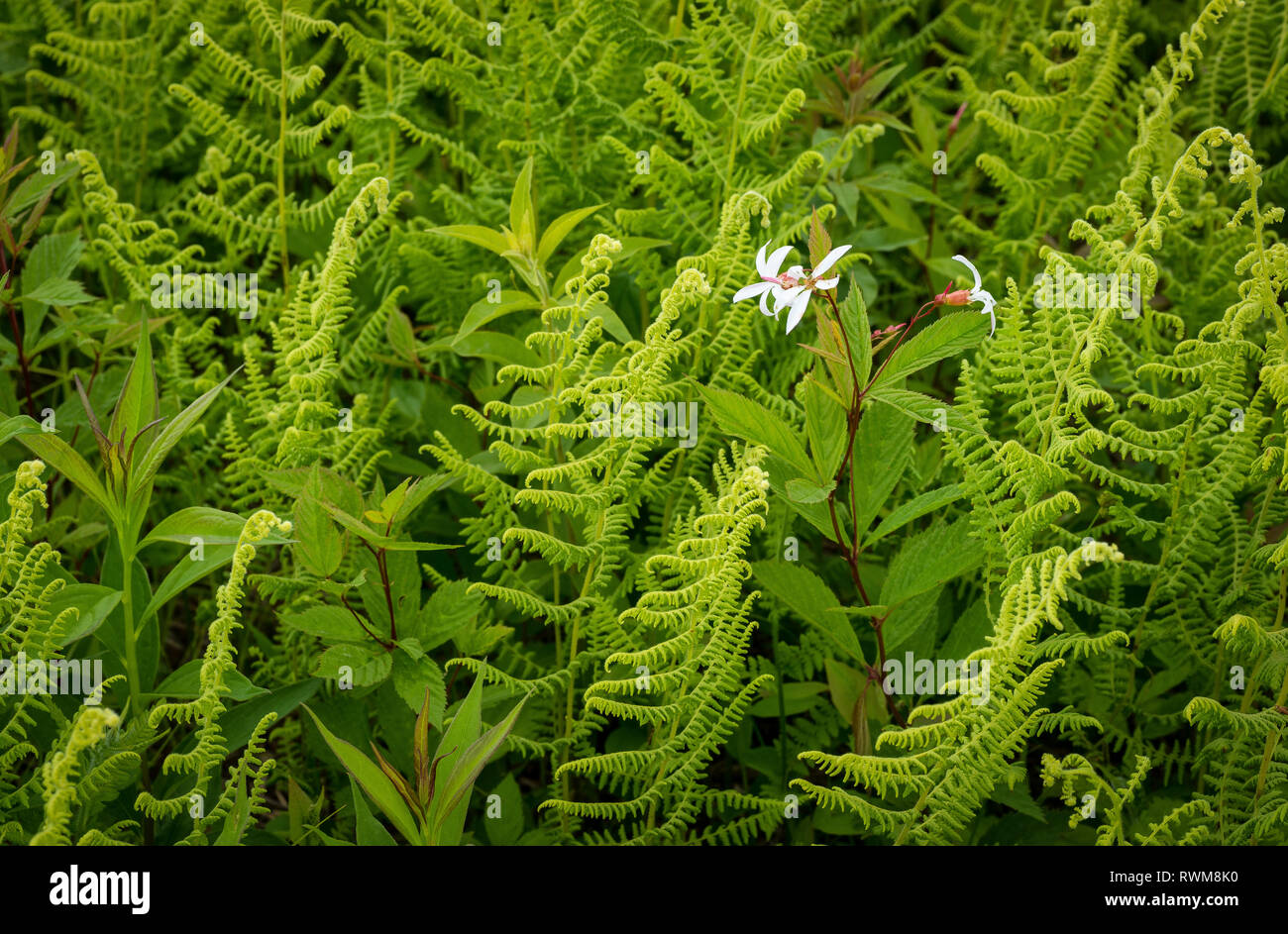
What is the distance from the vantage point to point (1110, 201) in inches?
73.0

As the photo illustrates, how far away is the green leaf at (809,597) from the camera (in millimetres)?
1328

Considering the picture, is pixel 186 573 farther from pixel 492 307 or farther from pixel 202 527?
pixel 492 307

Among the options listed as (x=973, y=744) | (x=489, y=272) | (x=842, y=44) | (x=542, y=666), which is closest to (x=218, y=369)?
(x=489, y=272)

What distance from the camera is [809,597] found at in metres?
1.34

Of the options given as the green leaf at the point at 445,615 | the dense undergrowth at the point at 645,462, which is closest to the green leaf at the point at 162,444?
the dense undergrowth at the point at 645,462

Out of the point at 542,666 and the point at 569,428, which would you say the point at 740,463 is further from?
the point at 542,666

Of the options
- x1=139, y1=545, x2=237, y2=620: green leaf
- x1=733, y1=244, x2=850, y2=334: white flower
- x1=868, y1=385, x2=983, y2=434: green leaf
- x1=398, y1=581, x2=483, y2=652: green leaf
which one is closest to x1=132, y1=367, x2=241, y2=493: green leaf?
x1=139, y1=545, x2=237, y2=620: green leaf

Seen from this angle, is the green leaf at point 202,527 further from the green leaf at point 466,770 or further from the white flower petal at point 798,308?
the white flower petal at point 798,308

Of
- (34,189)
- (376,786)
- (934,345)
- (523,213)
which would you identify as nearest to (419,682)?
(376,786)

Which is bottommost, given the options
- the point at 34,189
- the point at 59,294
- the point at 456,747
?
the point at 456,747

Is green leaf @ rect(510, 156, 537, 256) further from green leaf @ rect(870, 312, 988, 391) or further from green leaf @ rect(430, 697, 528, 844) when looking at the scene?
green leaf @ rect(430, 697, 528, 844)

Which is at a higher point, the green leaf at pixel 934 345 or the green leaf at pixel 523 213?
the green leaf at pixel 523 213

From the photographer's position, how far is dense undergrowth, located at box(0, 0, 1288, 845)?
1.22 meters

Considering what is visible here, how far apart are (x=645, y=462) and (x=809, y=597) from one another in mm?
381
